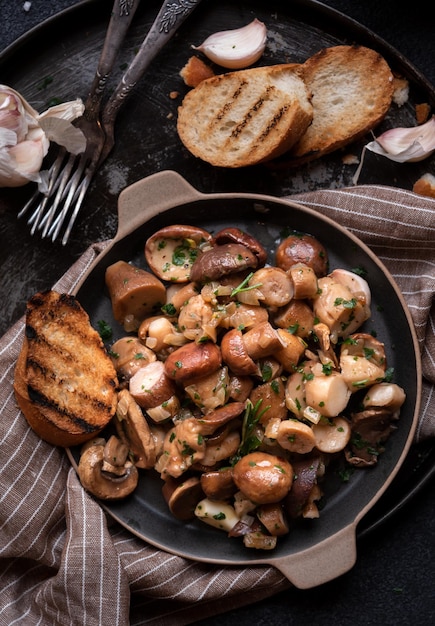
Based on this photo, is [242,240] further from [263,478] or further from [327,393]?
[263,478]

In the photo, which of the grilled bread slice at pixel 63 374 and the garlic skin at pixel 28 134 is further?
the garlic skin at pixel 28 134

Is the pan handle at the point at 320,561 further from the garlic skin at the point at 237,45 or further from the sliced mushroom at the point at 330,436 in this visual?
the garlic skin at the point at 237,45

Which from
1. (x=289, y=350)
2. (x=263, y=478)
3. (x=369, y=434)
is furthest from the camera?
(x=369, y=434)

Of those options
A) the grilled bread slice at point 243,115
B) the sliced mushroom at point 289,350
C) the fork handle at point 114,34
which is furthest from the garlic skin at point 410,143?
the fork handle at point 114,34

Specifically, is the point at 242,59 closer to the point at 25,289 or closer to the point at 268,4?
the point at 268,4

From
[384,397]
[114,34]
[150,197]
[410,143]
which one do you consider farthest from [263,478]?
[114,34]

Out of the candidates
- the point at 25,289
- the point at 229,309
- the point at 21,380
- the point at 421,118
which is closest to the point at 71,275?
the point at 25,289
